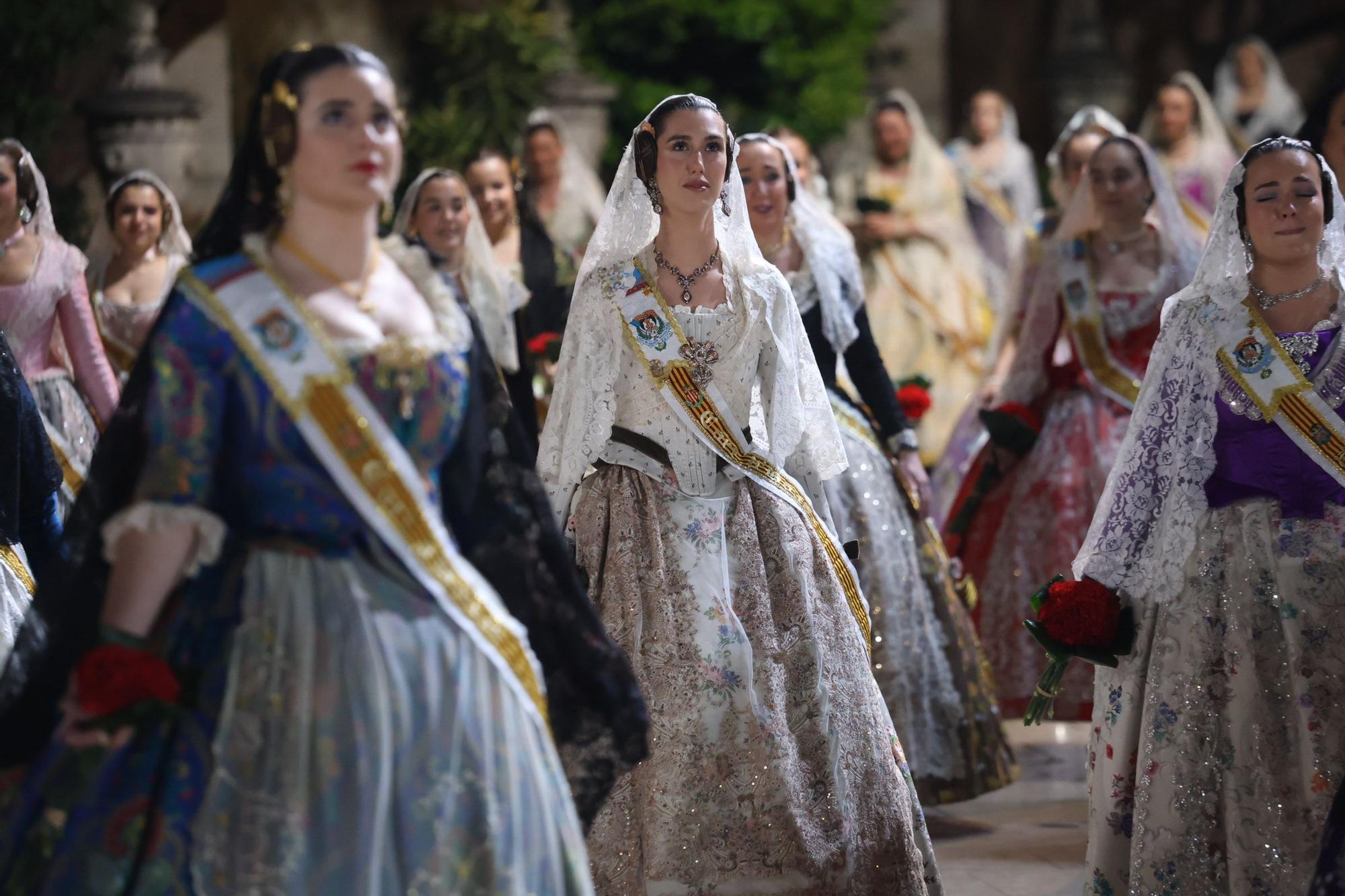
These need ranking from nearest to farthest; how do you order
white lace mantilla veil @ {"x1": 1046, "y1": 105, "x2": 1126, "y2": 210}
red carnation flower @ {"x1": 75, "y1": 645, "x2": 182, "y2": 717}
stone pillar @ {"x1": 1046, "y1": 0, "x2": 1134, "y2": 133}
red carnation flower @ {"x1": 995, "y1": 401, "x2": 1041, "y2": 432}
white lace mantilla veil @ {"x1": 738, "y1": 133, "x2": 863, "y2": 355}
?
red carnation flower @ {"x1": 75, "y1": 645, "x2": 182, "y2": 717}, white lace mantilla veil @ {"x1": 738, "y1": 133, "x2": 863, "y2": 355}, red carnation flower @ {"x1": 995, "y1": 401, "x2": 1041, "y2": 432}, white lace mantilla veil @ {"x1": 1046, "y1": 105, "x2": 1126, "y2": 210}, stone pillar @ {"x1": 1046, "y1": 0, "x2": 1134, "y2": 133}

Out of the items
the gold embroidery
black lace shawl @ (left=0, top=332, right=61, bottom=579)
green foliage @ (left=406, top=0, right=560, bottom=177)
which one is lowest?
the gold embroidery

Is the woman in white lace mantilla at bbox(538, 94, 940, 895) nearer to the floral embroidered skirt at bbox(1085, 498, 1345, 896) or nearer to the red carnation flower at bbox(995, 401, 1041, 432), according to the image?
the floral embroidered skirt at bbox(1085, 498, 1345, 896)

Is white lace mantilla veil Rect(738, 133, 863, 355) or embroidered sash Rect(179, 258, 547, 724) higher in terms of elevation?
white lace mantilla veil Rect(738, 133, 863, 355)

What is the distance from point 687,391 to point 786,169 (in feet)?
5.54

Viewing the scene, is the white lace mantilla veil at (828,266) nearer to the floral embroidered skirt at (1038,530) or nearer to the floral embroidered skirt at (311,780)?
the floral embroidered skirt at (1038,530)

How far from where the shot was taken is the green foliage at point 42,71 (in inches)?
371

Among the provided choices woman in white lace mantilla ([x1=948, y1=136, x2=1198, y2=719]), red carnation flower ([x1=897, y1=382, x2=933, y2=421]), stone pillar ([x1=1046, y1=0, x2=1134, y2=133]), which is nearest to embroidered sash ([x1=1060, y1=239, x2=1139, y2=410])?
woman in white lace mantilla ([x1=948, y1=136, x2=1198, y2=719])

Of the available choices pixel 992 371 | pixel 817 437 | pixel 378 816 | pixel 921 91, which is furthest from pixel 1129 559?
pixel 921 91

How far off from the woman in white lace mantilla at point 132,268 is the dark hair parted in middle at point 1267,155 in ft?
14.8

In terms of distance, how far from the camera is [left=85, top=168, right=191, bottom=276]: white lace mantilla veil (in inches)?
324

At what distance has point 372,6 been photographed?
44.2 feet

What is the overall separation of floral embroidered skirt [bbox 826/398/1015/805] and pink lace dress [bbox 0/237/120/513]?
8.00ft

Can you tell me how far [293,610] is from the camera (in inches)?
134

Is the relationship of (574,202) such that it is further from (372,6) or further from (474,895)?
(474,895)
